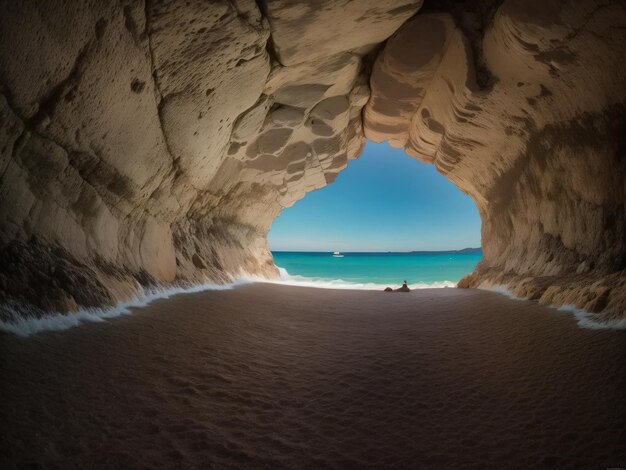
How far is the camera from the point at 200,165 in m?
6.71

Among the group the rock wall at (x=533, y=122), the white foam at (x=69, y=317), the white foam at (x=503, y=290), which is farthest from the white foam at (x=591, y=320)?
the white foam at (x=69, y=317)

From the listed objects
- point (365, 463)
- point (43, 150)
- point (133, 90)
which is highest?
point (133, 90)

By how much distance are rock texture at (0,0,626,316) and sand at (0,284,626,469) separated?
89 centimetres

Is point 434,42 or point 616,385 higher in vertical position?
point 434,42

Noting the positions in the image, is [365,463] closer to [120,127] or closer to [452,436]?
[452,436]

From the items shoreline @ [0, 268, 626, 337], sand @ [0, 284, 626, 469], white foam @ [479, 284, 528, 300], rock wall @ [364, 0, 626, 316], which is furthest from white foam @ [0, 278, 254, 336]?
white foam @ [479, 284, 528, 300]

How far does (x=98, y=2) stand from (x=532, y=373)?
4.91m

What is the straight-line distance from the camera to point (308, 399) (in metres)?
2.50

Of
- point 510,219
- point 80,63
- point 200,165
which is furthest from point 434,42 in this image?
point 80,63

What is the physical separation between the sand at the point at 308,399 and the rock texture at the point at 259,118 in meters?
0.89

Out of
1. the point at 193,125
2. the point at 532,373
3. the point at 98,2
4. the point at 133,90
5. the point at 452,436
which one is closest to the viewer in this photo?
the point at 452,436

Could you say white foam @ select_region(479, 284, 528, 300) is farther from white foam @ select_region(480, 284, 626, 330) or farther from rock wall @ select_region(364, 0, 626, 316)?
white foam @ select_region(480, 284, 626, 330)

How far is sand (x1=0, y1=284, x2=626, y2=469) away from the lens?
1758 mm

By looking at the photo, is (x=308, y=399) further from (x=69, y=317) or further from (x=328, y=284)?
(x=328, y=284)
